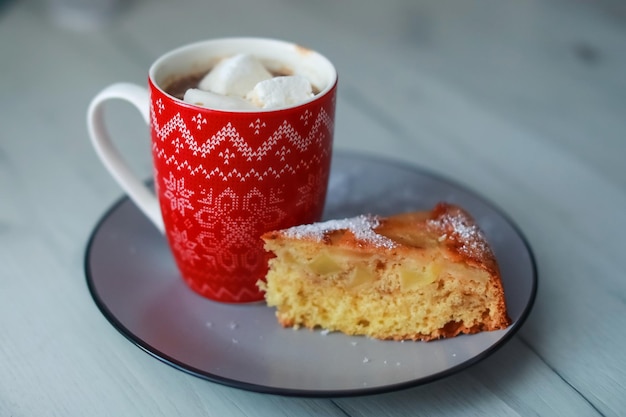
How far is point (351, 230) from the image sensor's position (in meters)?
0.90

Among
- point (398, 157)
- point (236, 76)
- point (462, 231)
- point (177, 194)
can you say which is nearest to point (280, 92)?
point (236, 76)

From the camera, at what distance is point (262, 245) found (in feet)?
3.07

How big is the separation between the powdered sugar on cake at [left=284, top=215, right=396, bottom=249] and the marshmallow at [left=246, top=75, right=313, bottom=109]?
0.51ft

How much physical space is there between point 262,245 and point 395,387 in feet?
0.89

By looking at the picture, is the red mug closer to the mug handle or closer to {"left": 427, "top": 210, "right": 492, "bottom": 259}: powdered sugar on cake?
the mug handle

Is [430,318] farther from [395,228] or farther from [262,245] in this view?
[262,245]

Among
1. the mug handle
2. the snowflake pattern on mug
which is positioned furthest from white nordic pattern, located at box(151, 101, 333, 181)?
the mug handle

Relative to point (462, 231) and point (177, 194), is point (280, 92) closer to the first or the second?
point (177, 194)

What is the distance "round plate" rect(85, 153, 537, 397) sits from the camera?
2.64ft

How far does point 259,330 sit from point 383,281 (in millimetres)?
169

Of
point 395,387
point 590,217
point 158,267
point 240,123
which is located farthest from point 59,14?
point 395,387

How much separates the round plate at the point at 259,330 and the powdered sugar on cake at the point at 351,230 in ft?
0.41

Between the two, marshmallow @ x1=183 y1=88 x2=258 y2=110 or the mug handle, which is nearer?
marshmallow @ x1=183 y1=88 x2=258 y2=110

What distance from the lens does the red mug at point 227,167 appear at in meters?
0.85
